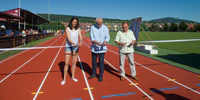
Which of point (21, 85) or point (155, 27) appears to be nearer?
point (21, 85)

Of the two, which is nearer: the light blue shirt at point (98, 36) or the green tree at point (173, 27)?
the light blue shirt at point (98, 36)

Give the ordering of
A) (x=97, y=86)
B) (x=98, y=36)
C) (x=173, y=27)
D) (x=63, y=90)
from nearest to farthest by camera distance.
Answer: (x=63, y=90)
(x=97, y=86)
(x=98, y=36)
(x=173, y=27)

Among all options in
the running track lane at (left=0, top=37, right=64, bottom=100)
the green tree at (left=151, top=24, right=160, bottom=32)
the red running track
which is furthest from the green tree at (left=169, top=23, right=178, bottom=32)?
the running track lane at (left=0, top=37, right=64, bottom=100)

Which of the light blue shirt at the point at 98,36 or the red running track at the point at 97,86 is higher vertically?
the light blue shirt at the point at 98,36

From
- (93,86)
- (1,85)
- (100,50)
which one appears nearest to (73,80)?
(93,86)

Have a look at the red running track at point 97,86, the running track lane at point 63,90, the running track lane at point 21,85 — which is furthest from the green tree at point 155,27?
the running track lane at point 63,90

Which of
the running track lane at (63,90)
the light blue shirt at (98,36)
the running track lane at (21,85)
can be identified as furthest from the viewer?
the light blue shirt at (98,36)

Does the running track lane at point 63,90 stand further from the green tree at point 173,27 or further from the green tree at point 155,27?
the green tree at point 173,27

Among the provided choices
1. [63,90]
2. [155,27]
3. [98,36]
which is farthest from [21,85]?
[155,27]

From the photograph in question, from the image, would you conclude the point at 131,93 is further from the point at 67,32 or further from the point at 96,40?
the point at 67,32

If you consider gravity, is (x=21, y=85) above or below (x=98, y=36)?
below

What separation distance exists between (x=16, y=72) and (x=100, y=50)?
3802 millimetres

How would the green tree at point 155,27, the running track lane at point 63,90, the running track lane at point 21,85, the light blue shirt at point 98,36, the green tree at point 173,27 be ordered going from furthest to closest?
1. the green tree at point 155,27
2. the green tree at point 173,27
3. the light blue shirt at point 98,36
4. the running track lane at point 21,85
5. the running track lane at point 63,90

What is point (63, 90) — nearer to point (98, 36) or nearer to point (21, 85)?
point (21, 85)
